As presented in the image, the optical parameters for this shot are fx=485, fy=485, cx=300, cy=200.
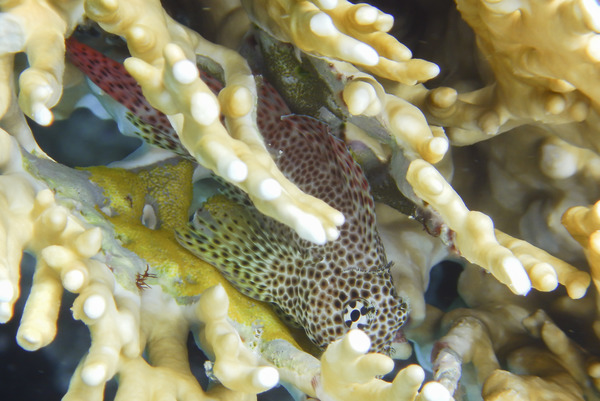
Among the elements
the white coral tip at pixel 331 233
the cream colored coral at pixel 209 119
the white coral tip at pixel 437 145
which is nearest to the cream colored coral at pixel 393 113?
the white coral tip at pixel 437 145

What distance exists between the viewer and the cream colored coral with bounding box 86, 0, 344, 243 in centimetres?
89

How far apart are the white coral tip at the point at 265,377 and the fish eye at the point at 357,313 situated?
0.48 meters

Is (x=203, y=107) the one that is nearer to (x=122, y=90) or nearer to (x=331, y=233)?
(x=331, y=233)

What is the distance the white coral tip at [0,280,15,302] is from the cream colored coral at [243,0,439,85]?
78 centimetres

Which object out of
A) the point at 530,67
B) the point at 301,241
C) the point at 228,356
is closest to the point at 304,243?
the point at 301,241

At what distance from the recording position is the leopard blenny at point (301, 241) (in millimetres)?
1493

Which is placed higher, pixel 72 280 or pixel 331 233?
pixel 331 233

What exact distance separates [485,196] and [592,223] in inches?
21.2

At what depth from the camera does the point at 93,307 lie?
39.7 inches

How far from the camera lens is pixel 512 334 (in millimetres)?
1825

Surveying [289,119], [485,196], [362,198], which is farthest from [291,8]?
[485,196]

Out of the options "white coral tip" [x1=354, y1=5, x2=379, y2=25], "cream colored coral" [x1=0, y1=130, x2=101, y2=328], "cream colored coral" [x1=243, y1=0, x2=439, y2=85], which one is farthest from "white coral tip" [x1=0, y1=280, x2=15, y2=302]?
"white coral tip" [x1=354, y1=5, x2=379, y2=25]

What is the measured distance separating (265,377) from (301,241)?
→ 48 cm

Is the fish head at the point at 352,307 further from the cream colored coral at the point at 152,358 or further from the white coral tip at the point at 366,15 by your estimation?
the white coral tip at the point at 366,15
